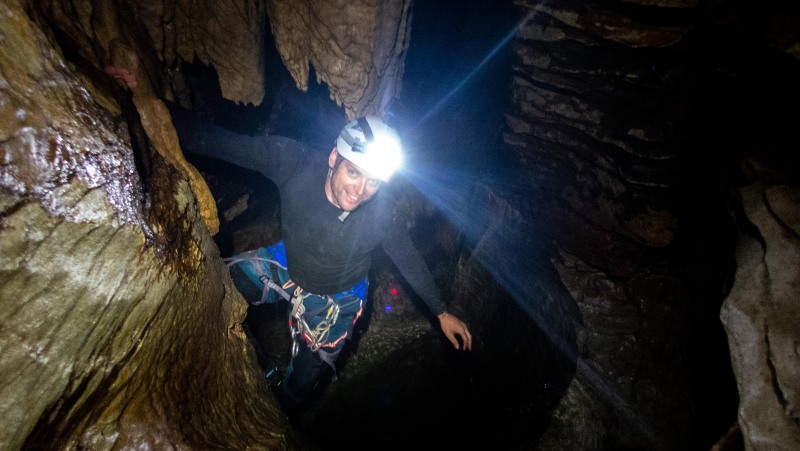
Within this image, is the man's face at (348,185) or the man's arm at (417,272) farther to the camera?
the man's arm at (417,272)

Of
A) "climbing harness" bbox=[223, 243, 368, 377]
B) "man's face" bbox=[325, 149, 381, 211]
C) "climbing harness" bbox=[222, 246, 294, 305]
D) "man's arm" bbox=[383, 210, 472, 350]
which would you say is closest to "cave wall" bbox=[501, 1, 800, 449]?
"man's arm" bbox=[383, 210, 472, 350]

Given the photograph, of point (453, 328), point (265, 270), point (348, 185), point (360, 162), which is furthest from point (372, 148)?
point (453, 328)

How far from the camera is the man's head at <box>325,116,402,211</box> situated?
8.41ft

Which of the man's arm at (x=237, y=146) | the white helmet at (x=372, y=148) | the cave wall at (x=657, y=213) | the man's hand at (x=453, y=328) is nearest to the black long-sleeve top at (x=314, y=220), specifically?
the man's arm at (x=237, y=146)

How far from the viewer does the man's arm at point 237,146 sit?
225 cm

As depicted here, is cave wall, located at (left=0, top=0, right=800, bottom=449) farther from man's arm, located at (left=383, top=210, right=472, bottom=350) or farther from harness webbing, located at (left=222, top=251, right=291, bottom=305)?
man's arm, located at (left=383, top=210, right=472, bottom=350)

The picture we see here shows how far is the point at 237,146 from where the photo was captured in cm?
238

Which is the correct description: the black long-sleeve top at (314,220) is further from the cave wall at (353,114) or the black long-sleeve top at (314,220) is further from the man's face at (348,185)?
the cave wall at (353,114)

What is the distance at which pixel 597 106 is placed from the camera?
304cm

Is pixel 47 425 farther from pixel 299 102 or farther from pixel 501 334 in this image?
pixel 501 334

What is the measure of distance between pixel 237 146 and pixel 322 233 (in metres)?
0.92

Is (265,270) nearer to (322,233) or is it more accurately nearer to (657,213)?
(322,233)

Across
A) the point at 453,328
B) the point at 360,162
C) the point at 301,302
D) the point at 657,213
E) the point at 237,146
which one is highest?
the point at 237,146

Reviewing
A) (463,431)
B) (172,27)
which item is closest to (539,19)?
(172,27)
